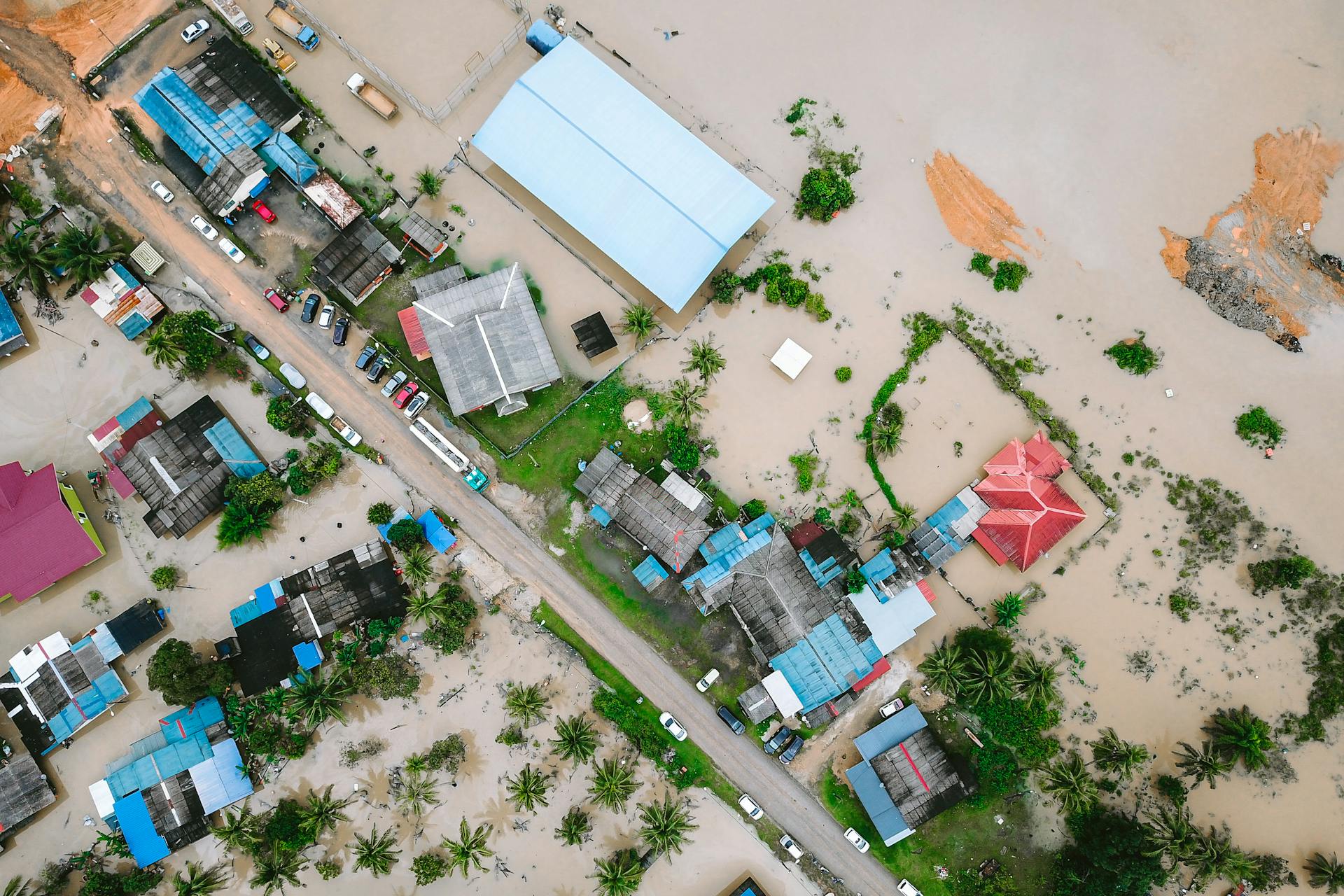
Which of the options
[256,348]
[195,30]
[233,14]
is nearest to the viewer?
[256,348]

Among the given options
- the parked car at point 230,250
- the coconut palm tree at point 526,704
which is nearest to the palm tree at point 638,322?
the coconut palm tree at point 526,704

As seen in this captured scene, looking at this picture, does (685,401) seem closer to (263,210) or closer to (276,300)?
(276,300)

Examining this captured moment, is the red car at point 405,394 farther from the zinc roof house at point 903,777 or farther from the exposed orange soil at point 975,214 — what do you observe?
the exposed orange soil at point 975,214

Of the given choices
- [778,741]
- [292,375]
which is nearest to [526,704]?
[778,741]

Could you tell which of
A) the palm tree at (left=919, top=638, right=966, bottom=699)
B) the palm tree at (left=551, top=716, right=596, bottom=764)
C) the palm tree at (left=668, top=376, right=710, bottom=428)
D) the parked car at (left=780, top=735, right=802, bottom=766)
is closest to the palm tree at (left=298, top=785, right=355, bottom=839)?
the palm tree at (left=551, top=716, right=596, bottom=764)

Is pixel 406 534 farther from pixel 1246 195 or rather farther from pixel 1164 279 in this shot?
pixel 1246 195

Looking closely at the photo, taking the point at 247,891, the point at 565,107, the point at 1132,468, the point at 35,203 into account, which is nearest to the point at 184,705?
the point at 247,891
